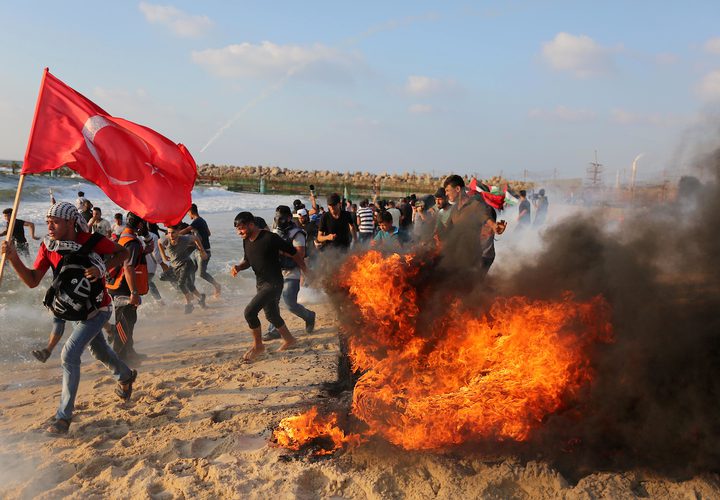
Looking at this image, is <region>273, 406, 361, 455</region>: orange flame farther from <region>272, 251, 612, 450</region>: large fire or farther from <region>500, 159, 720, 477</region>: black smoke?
<region>500, 159, 720, 477</region>: black smoke

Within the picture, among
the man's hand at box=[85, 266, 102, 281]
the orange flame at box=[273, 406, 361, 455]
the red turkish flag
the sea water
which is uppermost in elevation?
the red turkish flag

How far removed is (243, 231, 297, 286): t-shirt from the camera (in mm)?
7180

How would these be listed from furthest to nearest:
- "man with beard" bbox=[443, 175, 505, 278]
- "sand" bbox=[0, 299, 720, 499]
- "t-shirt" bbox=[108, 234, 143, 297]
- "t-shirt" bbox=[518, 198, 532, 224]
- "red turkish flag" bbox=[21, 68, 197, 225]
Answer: "t-shirt" bbox=[518, 198, 532, 224], "t-shirt" bbox=[108, 234, 143, 297], "man with beard" bbox=[443, 175, 505, 278], "red turkish flag" bbox=[21, 68, 197, 225], "sand" bbox=[0, 299, 720, 499]

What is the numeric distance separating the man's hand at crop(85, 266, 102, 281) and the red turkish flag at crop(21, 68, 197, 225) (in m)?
1.07

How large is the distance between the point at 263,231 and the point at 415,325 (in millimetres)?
3044

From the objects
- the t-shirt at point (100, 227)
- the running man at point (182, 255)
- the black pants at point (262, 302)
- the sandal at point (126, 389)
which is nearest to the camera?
→ the sandal at point (126, 389)

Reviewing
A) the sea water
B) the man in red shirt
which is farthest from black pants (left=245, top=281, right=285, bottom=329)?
the sea water

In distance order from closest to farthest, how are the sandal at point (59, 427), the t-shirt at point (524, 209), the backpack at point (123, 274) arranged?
the sandal at point (59, 427) < the backpack at point (123, 274) < the t-shirt at point (524, 209)

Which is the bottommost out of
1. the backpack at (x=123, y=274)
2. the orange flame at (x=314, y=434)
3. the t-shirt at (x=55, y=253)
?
the orange flame at (x=314, y=434)

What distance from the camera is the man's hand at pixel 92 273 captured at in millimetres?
4727

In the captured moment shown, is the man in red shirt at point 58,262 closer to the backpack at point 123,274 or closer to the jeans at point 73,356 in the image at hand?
the jeans at point 73,356

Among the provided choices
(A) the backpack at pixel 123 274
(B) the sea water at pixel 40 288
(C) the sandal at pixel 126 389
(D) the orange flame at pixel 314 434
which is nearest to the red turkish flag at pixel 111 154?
(A) the backpack at pixel 123 274

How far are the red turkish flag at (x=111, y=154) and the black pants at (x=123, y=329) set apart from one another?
1.72 m

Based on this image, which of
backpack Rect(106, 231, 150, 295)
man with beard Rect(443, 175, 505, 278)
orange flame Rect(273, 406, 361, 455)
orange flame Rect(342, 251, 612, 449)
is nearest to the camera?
orange flame Rect(342, 251, 612, 449)
